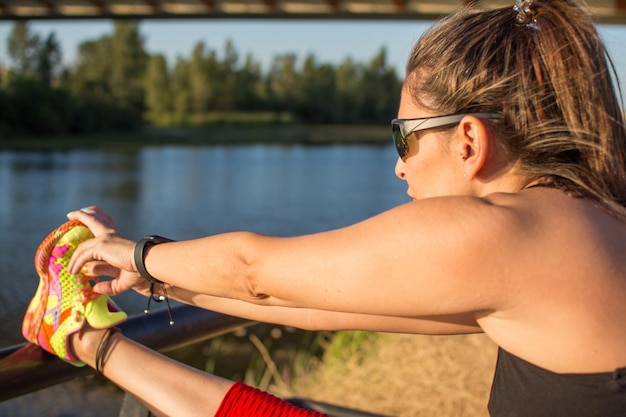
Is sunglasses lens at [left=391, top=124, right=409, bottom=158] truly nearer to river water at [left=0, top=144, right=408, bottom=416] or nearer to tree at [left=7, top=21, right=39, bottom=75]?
river water at [left=0, top=144, right=408, bottom=416]

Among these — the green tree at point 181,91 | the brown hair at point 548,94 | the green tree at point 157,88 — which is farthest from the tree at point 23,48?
the brown hair at point 548,94

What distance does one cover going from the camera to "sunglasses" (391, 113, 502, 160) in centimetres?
115

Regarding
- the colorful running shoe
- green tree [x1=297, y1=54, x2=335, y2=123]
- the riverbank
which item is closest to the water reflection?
the riverbank

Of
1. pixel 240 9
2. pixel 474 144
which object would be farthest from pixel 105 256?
pixel 240 9

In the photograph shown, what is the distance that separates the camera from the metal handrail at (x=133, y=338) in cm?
138

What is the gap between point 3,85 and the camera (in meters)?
13.5

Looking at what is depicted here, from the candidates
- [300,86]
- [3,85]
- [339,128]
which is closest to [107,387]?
[3,85]

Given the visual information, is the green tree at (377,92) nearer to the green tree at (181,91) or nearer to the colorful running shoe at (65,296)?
the green tree at (181,91)

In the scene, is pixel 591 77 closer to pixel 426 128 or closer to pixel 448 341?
pixel 426 128

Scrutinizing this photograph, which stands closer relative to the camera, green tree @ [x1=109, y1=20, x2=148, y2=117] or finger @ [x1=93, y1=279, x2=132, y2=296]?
finger @ [x1=93, y1=279, x2=132, y2=296]

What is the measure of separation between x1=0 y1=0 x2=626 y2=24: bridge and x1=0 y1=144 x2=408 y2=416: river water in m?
1.95

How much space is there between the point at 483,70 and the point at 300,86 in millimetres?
30305

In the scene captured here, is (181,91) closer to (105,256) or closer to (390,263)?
(105,256)

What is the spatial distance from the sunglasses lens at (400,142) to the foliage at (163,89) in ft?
37.4
